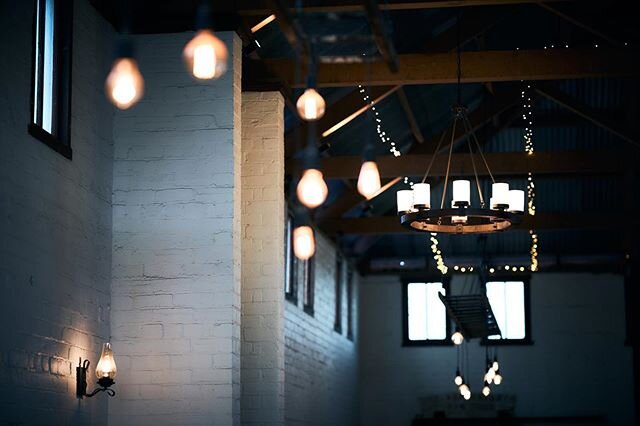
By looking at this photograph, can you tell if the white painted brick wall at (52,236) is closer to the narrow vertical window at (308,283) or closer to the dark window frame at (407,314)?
the narrow vertical window at (308,283)

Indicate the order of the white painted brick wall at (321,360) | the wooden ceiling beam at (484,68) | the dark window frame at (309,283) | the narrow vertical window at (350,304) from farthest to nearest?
the narrow vertical window at (350,304) < the dark window frame at (309,283) < the white painted brick wall at (321,360) < the wooden ceiling beam at (484,68)

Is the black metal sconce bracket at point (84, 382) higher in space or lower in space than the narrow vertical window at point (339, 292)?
lower

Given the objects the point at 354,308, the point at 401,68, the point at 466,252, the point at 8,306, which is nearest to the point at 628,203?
the point at 466,252

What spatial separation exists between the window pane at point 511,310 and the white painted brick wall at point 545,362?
0.22 m

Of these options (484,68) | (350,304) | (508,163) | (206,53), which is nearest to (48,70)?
(206,53)

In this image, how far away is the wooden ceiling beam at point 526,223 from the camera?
17078mm

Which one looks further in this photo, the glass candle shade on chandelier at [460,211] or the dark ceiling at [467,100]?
the dark ceiling at [467,100]

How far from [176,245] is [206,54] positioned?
347 cm

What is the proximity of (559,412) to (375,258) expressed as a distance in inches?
176

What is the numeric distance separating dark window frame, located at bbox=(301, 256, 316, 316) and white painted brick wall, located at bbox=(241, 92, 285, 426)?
5.92 meters

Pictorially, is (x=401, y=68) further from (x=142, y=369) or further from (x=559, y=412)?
(x=559, y=412)

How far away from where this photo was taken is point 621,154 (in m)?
14.2

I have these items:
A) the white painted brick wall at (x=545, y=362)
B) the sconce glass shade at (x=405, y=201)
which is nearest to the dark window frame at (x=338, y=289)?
the white painted brick wall at (x=545, y=362)

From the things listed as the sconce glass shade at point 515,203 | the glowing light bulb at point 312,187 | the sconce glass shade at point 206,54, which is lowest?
the glowing light bulb at point 312,187
